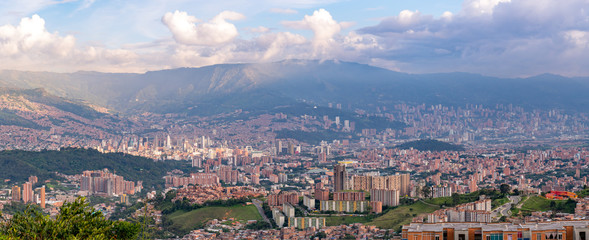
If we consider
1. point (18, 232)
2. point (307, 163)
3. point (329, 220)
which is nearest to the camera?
point (18, 232)

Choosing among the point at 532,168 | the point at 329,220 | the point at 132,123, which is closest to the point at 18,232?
the point at 329,220

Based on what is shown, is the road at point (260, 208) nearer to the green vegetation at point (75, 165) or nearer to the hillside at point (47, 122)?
the green vegetation at point (75, 165)

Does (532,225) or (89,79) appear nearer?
(532,225)

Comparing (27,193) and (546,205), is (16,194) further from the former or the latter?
(546,205)

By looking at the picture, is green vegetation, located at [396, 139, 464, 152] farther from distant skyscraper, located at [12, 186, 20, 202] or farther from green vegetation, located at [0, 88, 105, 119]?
green vegetation, located at [0, 88, 105, 119]

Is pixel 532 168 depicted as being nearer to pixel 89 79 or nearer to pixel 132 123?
pixel 132 123

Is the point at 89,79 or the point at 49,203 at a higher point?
the point at 89,79

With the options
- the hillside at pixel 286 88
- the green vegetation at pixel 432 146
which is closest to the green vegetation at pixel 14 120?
the green vegetation at pixel 432 146

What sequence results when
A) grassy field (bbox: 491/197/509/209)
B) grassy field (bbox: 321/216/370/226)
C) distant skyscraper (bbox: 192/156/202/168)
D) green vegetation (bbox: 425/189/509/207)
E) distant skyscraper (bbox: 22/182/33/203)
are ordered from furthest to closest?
distant skyscraper (bbox: 192/156/202/168)
distant skyscraper (bbox: 22/182/33/203)
grassy field (bbox: 321/216/370/226)
green vegetation (bbox: 425/189/509/207)
grassy field (bbox: 491/197/509/209)

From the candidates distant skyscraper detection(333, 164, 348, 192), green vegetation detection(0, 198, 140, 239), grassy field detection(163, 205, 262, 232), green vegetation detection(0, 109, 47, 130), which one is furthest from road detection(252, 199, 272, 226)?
green vegetation detection(0, 109, 47, 130)
